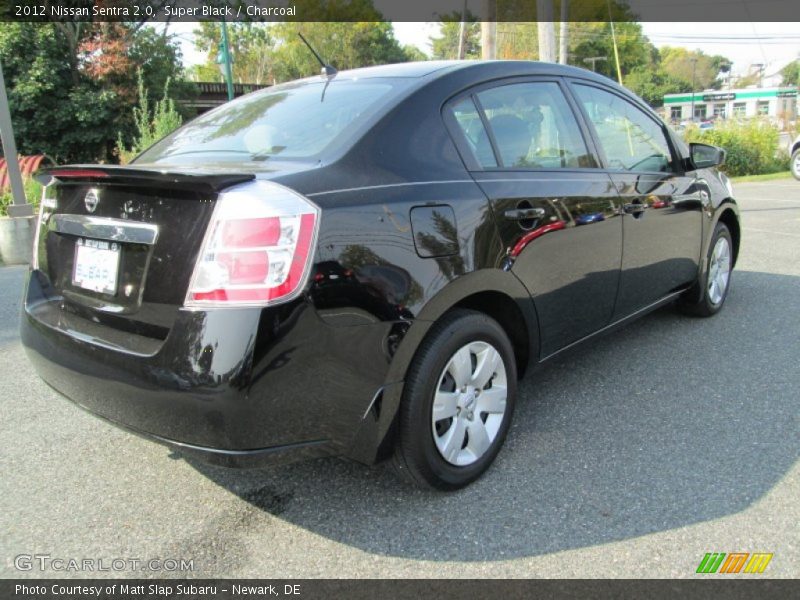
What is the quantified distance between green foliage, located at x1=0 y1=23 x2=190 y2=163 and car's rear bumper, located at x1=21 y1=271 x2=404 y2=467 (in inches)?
811

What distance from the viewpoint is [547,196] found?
282cm

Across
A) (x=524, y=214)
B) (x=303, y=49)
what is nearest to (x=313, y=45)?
(x=303, y=49)

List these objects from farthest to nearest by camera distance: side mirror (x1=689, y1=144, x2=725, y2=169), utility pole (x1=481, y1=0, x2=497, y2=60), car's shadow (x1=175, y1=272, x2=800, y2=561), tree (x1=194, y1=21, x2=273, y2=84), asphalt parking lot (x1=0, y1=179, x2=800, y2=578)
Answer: tree (x1=194, y1=21, x2=273, y2=84)
utility pole (x1=481, y1=0, x2=497, y2=60)
side mirror (x1=689, y1=144, x2=725, y2=169)
car's shadow (x1=175, y1=272, x2=800, y2=561)
asphalt parking lot (x1=0, y1=179, x2=800, y2=578)

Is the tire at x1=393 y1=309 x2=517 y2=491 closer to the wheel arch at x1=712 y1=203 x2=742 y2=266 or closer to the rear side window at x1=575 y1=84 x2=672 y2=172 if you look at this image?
the rear side window at x1=575 y1=84 x2=672 y2=172

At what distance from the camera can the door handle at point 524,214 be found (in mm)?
2607

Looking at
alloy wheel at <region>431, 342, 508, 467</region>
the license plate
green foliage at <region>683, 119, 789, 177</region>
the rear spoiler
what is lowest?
alloy wheel at <region>431, 342, 508, 467</region>

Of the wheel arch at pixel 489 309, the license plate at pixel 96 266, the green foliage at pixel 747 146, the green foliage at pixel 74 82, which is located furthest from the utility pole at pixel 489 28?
the green foliage at pixel 74 82

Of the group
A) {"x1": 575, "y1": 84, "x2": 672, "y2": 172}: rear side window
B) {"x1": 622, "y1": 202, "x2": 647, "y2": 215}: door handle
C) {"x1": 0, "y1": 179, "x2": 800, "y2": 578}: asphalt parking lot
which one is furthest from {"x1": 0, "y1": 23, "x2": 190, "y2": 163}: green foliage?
{"x1": 622, "y1": 202, "x2": 647, "y2": 215}: door handle

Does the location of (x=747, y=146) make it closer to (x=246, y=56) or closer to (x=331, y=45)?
(x=331, y=45)

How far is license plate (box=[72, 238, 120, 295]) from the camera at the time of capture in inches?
84.9

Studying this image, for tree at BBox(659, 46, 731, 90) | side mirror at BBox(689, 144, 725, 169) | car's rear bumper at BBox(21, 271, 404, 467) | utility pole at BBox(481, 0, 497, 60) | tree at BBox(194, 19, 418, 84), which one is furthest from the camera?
tree at BBox(659, 46, 731, 90)

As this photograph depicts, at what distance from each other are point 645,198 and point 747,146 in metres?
17.7
